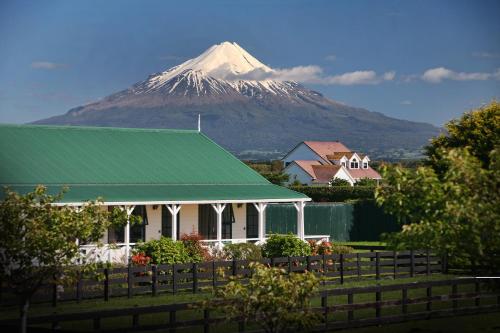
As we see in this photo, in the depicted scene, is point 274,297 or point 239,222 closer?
point 274,297

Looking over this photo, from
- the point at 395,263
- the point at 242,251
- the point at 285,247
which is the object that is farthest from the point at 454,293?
the point at 242,251

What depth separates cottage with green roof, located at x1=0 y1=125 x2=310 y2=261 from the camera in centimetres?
4220

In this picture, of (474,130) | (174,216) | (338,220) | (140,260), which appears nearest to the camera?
(140,260)

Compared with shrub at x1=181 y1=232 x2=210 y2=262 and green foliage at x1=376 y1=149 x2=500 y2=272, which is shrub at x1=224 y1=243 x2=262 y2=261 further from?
green foliage at x1=376 y1=149 x2=500 y2=272

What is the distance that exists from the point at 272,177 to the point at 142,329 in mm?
75107

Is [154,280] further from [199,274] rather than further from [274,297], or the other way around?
[274,297]

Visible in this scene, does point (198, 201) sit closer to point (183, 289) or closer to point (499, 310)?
point (183, 289)

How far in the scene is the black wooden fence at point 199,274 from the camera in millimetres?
30156

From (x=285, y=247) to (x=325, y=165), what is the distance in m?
111

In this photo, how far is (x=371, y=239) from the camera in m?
61.4

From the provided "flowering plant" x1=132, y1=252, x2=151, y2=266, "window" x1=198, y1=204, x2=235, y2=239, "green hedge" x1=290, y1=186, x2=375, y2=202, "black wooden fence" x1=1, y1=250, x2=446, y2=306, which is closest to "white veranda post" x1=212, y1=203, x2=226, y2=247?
"window" x1=198, y1=204, x2=235, y2=239

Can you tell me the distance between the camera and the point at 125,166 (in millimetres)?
45969

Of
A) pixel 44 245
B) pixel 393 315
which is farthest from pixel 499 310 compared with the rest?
pixel 44 245

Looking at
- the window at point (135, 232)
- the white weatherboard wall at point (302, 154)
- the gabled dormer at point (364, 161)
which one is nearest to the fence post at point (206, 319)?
the window at point (135, 232)
